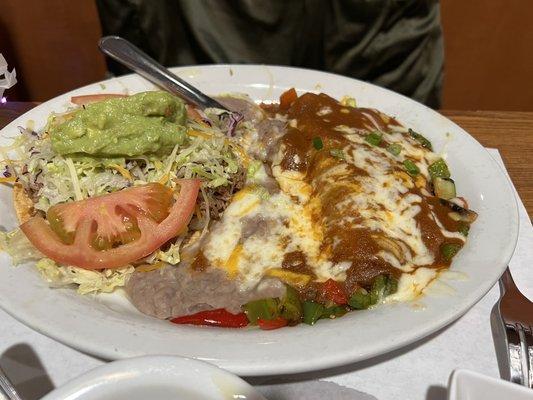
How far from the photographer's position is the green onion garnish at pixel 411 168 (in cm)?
195

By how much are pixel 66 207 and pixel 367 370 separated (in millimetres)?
1061

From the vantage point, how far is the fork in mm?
1386

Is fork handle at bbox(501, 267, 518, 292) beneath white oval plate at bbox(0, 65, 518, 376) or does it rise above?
beneath

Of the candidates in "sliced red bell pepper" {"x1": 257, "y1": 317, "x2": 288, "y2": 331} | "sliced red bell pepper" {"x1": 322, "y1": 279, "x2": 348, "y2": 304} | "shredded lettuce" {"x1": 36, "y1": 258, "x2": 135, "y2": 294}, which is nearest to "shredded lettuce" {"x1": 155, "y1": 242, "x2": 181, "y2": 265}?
"shredded lettuce" {"x1": 36, "y1": 258, "x2": 135, "y2": 294}

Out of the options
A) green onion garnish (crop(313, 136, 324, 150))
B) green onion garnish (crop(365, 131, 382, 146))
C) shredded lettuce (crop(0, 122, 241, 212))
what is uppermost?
shredded lettuce (crop(0, 122, 241, 212))

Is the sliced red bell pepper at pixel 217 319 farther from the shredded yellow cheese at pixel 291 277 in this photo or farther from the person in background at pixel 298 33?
the person in background at pixel 298 33

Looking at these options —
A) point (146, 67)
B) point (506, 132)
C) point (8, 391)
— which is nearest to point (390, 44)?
point (506, 132)

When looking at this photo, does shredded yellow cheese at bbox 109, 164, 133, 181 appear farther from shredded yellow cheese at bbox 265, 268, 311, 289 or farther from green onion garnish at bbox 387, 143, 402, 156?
green onion garnish at bbox 387, 143, 402, 156

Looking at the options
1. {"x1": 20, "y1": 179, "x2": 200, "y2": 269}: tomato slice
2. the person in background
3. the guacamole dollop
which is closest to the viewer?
{"x1": 20, "y1": 179, "x2": 200, "y2": 269}: tomato slice

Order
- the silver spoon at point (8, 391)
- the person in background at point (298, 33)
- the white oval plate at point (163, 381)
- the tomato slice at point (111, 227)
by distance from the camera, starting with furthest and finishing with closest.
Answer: the person in background at point (298, 33) → the tomato slice at point (111, 227) → the silver spoon at point (8, 391) → the white oval plate at point (163, 381)

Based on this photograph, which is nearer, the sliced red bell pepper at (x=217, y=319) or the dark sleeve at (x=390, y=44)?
the sliced red bell pepper at (x=217, y=319)

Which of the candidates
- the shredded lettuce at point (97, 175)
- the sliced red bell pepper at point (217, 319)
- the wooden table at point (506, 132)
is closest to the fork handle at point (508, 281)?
the wooden table at point (506, 132)

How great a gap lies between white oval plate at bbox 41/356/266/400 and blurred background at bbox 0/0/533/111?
3.41 metres

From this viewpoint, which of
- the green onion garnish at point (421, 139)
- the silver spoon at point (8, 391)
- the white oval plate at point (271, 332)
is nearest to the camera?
the silver spoon at point (8, 391)
